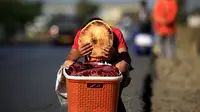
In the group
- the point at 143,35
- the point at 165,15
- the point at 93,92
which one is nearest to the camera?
the point at 93,92

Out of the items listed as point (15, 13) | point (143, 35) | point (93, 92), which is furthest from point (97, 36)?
point (15, 13)

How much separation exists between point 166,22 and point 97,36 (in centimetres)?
998

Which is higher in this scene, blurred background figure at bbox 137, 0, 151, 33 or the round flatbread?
the round flatbread

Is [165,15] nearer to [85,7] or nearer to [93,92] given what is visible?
[93,92]

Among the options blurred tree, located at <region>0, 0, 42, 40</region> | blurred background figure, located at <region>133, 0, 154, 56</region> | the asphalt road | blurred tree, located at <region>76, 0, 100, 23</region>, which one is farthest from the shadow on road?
blurred tree, located at <region>76, 0, 100, 23</region>

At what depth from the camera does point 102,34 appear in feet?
18.5

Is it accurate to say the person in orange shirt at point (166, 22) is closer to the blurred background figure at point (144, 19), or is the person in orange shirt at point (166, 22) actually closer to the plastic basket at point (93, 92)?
the blurred background figure at point (144, 19)

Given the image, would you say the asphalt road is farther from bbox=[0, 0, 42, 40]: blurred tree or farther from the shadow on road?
bbox=[0, 0, 42, 40]: blurred tree

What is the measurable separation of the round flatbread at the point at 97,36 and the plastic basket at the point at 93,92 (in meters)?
0.53

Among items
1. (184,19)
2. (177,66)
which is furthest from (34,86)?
(184,19)

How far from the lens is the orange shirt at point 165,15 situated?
15242 millimetres

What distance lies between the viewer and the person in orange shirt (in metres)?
15.3

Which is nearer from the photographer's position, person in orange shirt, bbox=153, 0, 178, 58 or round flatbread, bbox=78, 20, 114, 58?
round flatbread, bbox=78, 20, 114, 58

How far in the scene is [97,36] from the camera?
5.65 m
